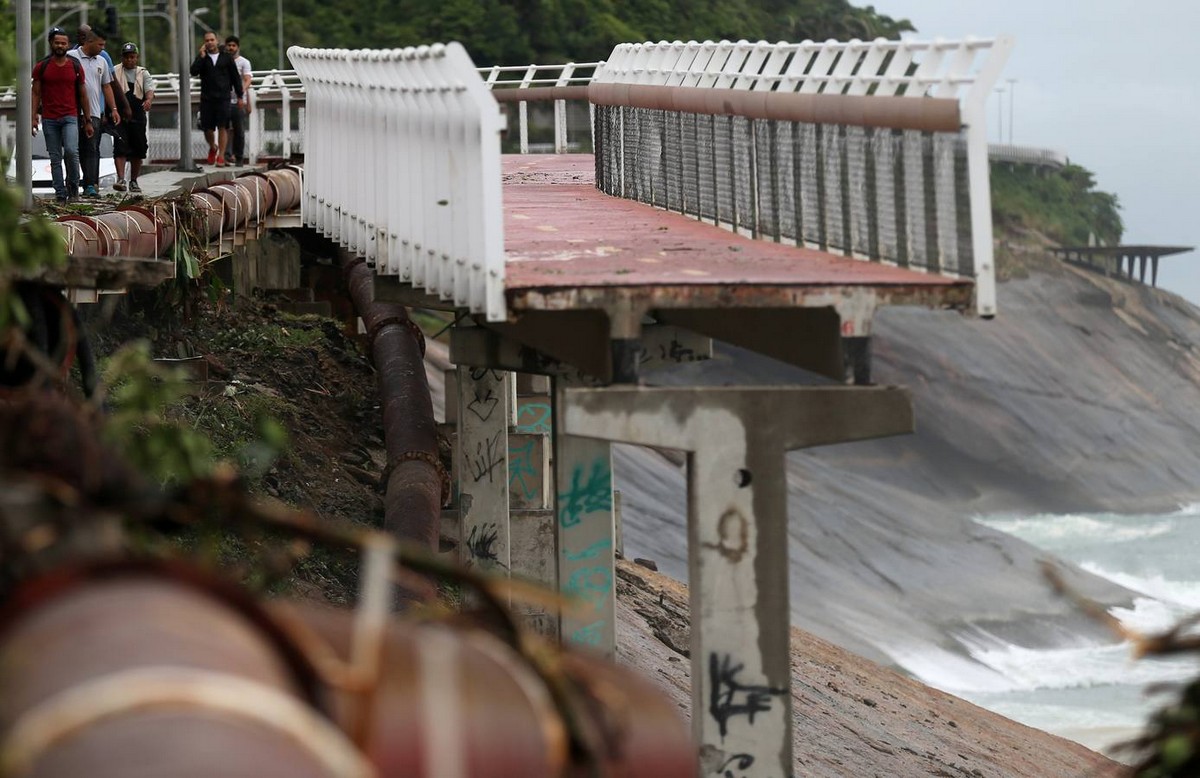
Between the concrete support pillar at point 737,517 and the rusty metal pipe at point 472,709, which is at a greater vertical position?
the rusty metal pipe at point 472,709

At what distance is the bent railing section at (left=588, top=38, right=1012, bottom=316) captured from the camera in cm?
1173

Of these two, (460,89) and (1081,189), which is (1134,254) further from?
(460,89)

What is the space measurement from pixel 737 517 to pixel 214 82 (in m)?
16.9

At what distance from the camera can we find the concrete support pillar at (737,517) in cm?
1142

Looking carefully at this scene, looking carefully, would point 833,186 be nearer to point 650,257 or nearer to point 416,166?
point 650,257

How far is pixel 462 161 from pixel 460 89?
0.46 metres

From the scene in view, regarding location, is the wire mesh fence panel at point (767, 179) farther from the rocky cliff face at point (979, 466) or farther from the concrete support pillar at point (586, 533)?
the rocky cliff face at point (979, 466)

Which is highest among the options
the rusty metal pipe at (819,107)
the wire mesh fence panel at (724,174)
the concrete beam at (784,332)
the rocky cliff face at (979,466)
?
the rusty metal pipe at (819,107)

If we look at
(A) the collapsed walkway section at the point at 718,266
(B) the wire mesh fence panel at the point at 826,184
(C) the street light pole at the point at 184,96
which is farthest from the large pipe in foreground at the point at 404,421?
(B) the wire mesh fence panel at the point at 826,184

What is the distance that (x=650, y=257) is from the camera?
1366 centimetres

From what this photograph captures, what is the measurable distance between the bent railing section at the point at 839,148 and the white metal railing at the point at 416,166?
2185 mm

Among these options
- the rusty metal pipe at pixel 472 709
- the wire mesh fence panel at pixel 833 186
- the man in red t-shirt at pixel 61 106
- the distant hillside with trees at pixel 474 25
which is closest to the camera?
the rusty metal pipe at pixel 472 709

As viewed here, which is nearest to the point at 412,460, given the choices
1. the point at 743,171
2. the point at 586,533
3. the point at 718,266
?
the point at 586,533

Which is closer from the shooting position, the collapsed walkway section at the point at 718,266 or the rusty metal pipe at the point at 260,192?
the collapsed walkway section at the point at 718,266
